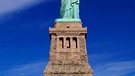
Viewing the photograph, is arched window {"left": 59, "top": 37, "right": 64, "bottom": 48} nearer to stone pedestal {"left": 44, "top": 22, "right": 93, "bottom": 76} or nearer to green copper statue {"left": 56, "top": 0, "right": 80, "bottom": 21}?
stone pedestal {"left": 44, "top": 22, "right": 93, "bottom": 76}

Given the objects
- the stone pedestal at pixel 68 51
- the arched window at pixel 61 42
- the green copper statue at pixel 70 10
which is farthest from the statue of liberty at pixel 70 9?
the arched window at pixel 61 42

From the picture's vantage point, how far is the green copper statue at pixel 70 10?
196ft

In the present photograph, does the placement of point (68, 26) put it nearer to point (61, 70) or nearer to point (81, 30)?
point (81, 30)

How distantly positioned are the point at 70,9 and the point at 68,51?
7.36 metres

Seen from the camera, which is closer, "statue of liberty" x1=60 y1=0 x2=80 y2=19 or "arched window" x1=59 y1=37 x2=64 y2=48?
"arched window" x1=59 y1=37 x2=64 y2=48

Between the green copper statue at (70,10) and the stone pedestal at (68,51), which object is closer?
the stone pedestal at (68,51)

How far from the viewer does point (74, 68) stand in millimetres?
55406

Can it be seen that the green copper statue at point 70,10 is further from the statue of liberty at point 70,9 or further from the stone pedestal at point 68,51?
the stone pedestal at point 68,51

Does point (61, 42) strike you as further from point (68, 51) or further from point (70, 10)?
point (70, 10)

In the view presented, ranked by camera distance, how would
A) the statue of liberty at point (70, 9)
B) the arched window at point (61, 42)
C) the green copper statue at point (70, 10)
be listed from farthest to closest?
the statue of liberty at point (70, 9) < the green copper statue at point (70, 10) < the arched window at point (61, 42)

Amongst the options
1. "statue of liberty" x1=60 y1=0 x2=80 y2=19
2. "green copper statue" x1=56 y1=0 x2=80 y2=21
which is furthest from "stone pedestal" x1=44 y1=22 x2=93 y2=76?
"statue of liberty" x1=60 y1=0 x2=80 y2=19

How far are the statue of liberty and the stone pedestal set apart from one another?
173 centimetres

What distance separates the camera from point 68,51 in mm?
57188

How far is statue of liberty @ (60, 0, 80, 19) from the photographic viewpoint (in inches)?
2360
